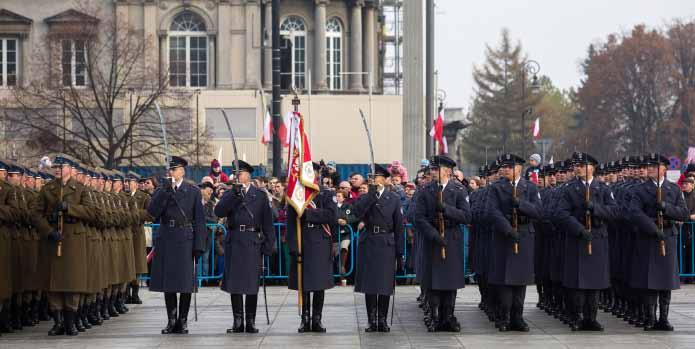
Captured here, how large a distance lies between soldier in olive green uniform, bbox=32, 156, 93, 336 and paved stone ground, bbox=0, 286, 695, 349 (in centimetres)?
47

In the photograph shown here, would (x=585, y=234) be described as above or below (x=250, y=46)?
below

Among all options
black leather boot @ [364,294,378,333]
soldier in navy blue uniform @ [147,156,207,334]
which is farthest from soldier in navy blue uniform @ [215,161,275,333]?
black leather boot @ [364,294,378,333]

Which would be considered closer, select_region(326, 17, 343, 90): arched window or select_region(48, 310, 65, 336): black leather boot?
select_region(48, 310, 65, 336): black leather boot

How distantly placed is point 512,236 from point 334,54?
53005mm

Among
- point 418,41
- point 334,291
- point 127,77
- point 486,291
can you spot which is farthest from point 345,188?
point 127,77

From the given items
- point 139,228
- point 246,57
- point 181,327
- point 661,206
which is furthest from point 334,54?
point 661,206

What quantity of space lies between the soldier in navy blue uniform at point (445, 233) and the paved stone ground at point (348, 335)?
20.8 inches

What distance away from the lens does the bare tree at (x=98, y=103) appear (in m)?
52.5

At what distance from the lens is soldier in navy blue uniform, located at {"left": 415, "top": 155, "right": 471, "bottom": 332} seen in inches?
726

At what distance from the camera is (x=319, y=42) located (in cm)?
6925

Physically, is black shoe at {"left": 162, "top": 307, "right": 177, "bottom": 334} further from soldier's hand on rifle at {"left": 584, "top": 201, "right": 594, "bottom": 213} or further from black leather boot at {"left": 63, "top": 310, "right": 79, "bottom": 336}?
soldier's hand on rifle at {"left": 584, "top": 201, "right": 594, "bottom": 213}

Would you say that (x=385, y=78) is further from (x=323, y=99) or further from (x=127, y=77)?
(x=127, y=77)

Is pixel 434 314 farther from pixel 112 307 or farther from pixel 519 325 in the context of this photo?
pixel 112 307

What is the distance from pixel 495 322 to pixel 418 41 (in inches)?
1080
